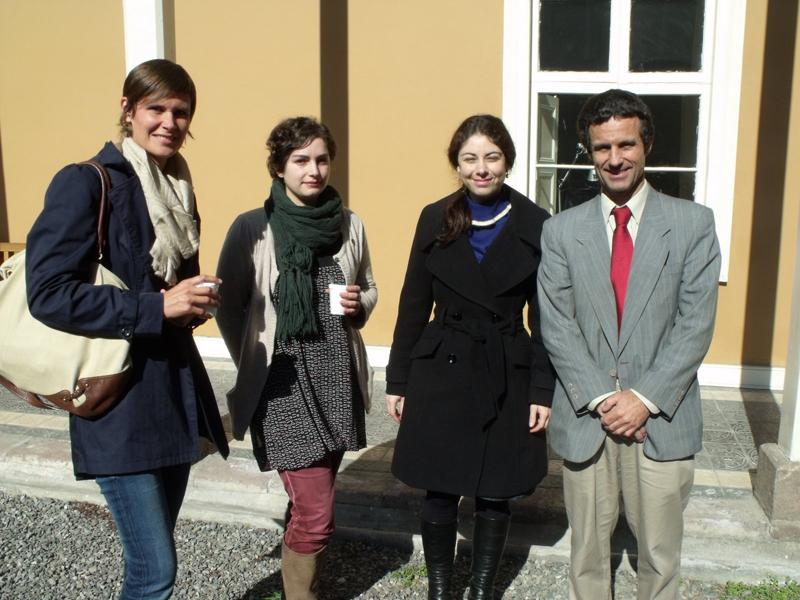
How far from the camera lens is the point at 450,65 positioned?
223 inches

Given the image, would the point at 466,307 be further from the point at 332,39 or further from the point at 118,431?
the point at 332,39

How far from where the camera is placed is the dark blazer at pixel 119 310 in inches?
79.4

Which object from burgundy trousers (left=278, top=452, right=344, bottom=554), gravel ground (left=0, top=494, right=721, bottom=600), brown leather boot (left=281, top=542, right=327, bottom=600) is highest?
burgundy trousers (left=278, top=452, right=344, bottom=554)

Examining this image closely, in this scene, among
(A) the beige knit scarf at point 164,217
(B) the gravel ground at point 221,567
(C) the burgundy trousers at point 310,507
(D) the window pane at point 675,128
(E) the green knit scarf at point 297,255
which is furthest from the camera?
(D) the window pane at point 675,128

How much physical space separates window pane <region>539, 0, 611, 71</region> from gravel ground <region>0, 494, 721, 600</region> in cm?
365

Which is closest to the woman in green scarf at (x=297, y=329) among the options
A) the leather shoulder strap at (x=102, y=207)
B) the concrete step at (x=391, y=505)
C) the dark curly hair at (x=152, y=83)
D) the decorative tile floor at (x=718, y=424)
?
the dark curly hair at (x=152, y=83)

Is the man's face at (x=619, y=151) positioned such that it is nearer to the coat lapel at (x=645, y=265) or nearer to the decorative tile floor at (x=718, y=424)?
the coat lapel at (x=645, y=265)

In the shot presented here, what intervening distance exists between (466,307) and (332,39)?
362cm

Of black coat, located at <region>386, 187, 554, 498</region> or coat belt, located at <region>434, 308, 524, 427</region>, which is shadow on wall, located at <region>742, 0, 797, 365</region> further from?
coat belt, located at <region>434, 308, 524, 427</region>

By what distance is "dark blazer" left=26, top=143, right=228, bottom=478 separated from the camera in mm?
2018

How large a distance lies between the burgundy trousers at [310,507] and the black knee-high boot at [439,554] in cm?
37

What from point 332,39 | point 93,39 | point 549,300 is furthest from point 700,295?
point 93,39

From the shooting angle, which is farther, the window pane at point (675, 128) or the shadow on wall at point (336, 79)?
the shadow on wall at point (336, 79)

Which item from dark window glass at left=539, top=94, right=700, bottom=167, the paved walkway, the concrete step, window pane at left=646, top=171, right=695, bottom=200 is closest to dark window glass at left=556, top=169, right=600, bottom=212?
dark window glass at left=539, top=94, right=700, bottom=167
